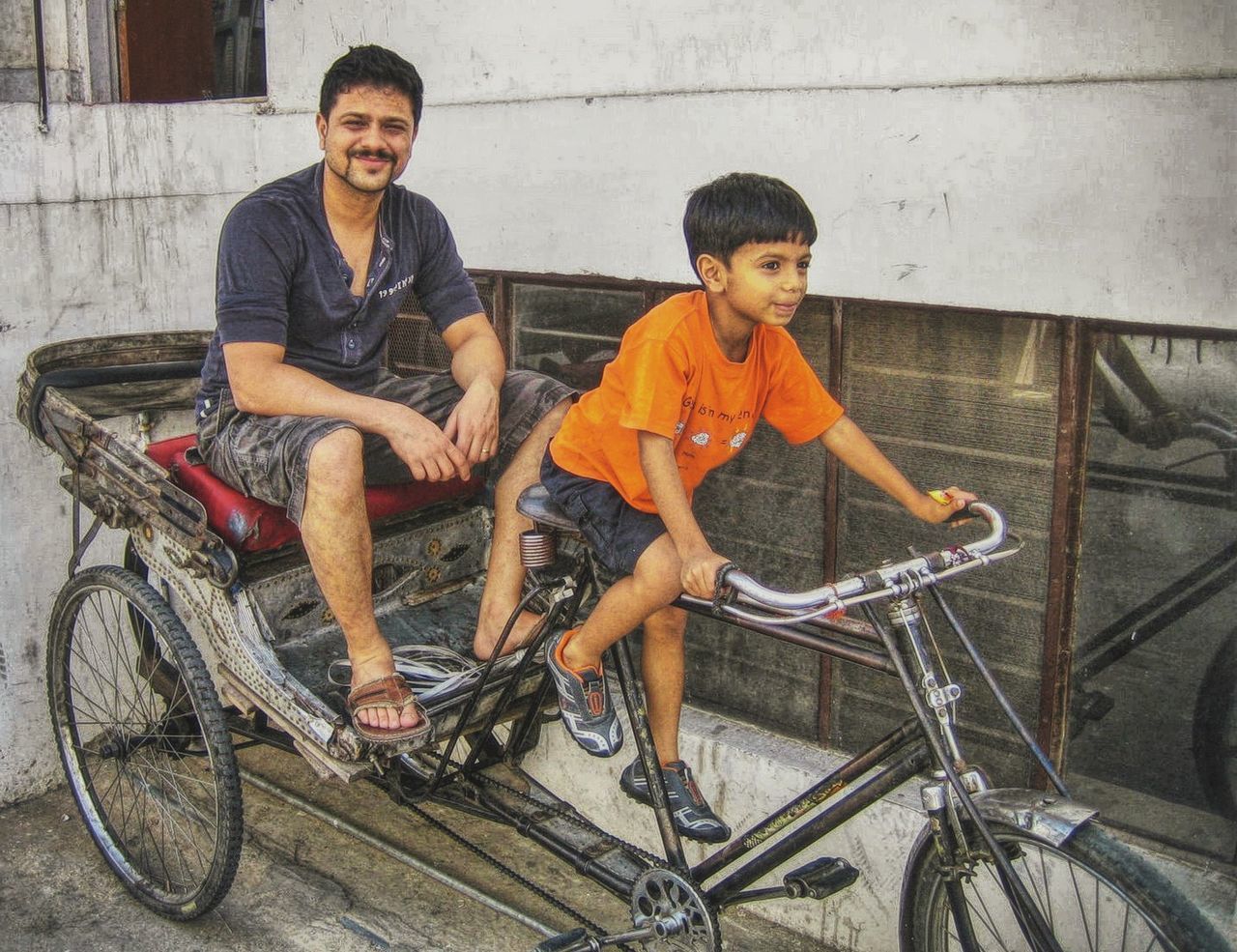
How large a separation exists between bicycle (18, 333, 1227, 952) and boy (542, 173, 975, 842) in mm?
105

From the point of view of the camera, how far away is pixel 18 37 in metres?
4.83

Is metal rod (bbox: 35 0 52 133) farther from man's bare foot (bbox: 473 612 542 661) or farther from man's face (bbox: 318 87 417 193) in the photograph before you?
man's bare foot (bbox: 473 612 542 661)

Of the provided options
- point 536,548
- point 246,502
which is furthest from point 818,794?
point 246,502

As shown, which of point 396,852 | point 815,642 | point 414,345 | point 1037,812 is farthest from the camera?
point 414,345

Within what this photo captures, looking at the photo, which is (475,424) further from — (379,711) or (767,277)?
(767,277)

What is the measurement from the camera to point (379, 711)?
342 centimetres

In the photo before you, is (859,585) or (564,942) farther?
(564,942)

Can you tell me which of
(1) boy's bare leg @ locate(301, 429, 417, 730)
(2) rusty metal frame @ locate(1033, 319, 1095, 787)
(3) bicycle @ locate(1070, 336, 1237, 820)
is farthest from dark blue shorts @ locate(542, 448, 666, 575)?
(3) bicycle @ locate(1070, 336, 1237, 820)

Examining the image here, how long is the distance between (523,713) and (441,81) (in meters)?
2.20

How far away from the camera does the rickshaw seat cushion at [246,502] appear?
368 cm

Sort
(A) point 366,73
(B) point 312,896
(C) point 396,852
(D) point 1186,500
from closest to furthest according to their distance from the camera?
(D) point 1186,500
(A) point 366,73
(C) point 396,852
(B) point 312,896

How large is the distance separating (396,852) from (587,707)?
1099 millimetres

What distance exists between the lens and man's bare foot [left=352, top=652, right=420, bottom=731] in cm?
340

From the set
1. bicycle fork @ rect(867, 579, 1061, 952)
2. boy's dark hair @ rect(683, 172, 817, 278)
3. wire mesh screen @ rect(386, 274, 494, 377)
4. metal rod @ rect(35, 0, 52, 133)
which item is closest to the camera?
bicycle fork @ rect(867, 579, 1061, 952)
